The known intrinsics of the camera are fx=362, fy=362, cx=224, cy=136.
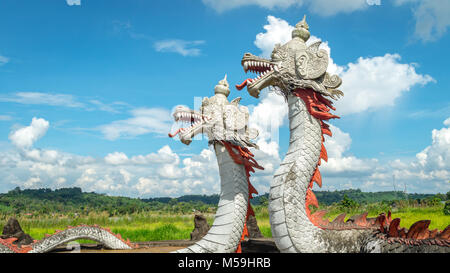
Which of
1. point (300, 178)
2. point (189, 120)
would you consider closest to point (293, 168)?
point (300, 178)

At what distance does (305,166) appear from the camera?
16.3 ft

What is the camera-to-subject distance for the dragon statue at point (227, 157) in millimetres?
5816

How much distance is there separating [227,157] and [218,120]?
0.73 meters

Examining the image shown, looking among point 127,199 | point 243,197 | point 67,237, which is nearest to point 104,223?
point 67,237

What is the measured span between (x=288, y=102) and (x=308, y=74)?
0.50 m

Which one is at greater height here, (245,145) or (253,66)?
(253,66)

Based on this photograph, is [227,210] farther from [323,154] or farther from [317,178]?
[323,154]

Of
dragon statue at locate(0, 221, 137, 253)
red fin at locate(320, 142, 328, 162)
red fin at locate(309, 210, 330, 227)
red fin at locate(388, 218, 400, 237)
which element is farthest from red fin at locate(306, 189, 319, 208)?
dragon statue at locate(0, 221, 137, 253)

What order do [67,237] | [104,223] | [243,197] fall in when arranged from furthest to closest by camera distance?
1. [104,223]
2. [67,237]
3. [243,197]

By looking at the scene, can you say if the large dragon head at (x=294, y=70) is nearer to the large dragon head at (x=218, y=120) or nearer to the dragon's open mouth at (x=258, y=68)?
the dragon's open mouth at (x=258, y=68)

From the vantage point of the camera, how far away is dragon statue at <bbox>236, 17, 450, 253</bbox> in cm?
447

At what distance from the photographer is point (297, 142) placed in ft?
16.8

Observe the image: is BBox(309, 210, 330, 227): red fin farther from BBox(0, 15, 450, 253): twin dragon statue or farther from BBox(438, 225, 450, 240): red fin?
BBox(438, 225, 450, 240): red fin
